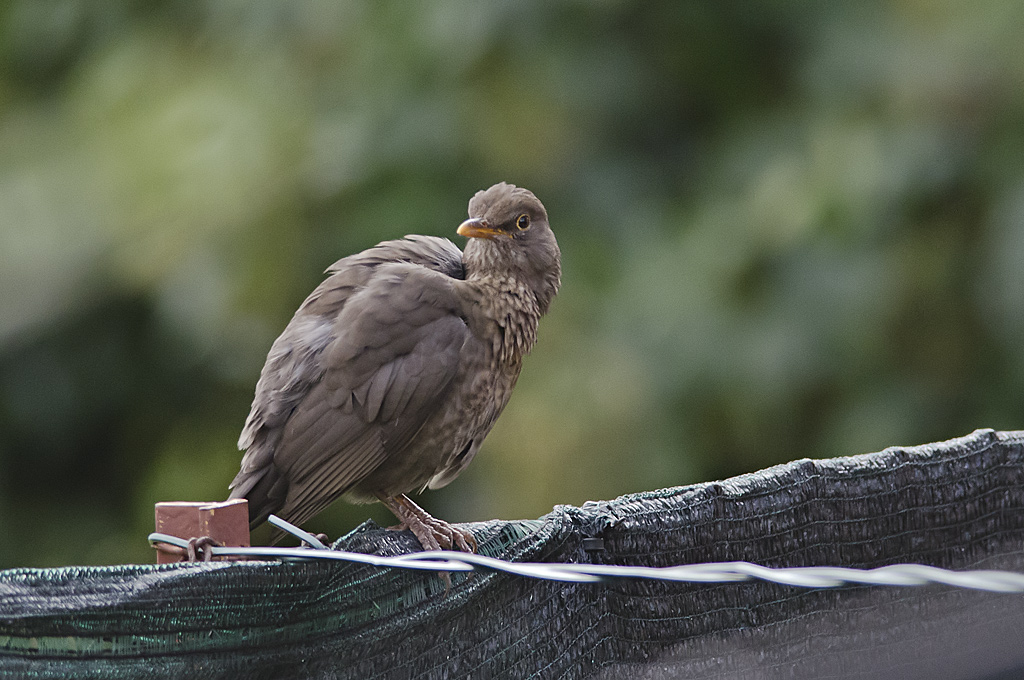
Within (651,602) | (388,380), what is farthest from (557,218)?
(651,602)

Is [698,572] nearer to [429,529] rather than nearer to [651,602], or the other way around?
[651,602]

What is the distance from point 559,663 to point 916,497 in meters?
→ 0.76

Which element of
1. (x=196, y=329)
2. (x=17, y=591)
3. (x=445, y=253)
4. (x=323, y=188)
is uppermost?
(x=323, y=188)

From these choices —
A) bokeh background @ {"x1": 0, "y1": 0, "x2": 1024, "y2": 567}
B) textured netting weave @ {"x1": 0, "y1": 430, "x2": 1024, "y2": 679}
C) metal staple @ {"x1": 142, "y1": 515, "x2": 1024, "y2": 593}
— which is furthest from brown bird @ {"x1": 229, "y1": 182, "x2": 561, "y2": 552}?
bokeh background @ {"x1": 0, "y1": 0, "x2": 1024, "y2": 567}

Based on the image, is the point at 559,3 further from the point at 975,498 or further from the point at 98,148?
the point at 975,498

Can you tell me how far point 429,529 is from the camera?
282 centimetres

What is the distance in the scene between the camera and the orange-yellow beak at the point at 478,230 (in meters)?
3.35

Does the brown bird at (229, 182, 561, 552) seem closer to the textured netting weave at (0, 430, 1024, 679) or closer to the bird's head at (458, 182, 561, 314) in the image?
the bird's head at (458, 182, 561, 314)

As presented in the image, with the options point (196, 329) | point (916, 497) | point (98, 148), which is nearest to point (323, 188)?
point (196, 329)

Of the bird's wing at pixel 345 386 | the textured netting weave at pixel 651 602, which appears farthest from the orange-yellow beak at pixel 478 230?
the textured netting weave at pixel 651 602

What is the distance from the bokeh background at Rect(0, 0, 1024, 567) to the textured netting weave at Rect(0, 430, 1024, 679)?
8.53 ft

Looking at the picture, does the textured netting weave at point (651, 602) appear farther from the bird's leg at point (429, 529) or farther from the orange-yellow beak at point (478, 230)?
the orange-yellow beak at point (478, 230)

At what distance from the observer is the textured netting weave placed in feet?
5.17

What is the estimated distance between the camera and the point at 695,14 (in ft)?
18.1
